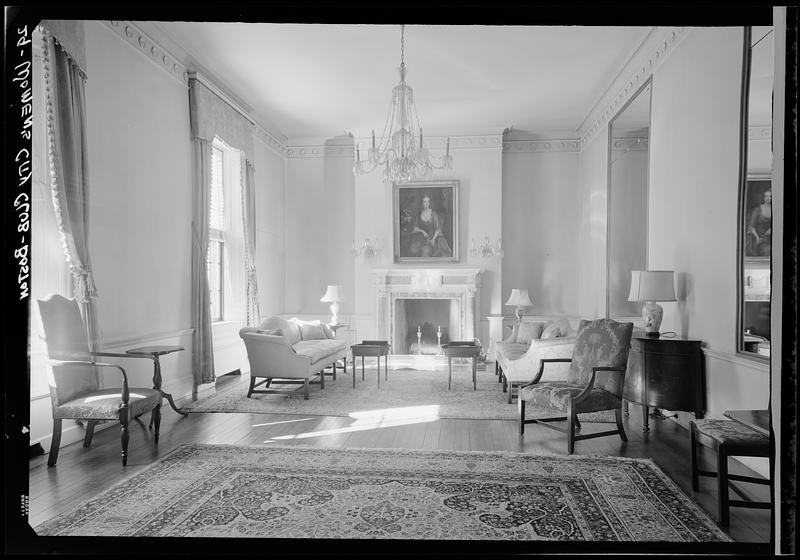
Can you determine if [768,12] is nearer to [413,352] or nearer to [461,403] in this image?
[461,403]

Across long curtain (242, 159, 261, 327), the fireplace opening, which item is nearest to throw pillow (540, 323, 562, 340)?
the fireplace opening

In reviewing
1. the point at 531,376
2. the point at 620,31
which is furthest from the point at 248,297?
the point at 620,31

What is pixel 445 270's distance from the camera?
7789 millimetres

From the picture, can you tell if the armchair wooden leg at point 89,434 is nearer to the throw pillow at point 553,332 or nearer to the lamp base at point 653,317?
the throw pillow at point 553,332

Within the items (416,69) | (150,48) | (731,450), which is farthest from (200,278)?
(731,450)

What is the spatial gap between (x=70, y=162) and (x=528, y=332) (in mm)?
5032

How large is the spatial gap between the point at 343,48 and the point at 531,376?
12.7 ft

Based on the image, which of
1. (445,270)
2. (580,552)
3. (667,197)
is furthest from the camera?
(445,270)

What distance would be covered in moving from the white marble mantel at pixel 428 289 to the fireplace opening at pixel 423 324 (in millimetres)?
127

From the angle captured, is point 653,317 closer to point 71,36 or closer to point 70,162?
point 70,162

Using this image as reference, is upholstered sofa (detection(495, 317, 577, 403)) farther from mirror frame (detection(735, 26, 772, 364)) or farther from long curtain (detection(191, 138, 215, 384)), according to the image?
long curtain (detection(191, 138, 215, 384))

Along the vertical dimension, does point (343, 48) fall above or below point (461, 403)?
above

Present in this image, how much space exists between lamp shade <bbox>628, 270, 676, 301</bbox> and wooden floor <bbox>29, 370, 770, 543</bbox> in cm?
108

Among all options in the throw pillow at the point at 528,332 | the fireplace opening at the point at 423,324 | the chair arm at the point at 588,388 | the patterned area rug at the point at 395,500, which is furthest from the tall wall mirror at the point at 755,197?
the fireplace opening at the point at 423,324
